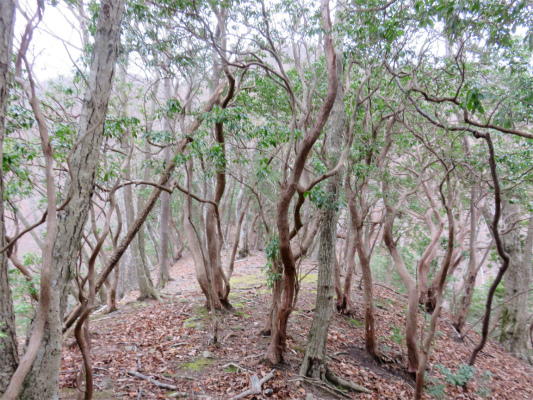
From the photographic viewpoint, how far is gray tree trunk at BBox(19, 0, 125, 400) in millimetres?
2990

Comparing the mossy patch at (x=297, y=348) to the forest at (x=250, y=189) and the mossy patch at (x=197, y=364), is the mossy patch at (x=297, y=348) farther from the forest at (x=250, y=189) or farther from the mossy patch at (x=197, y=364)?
the mossy patch at (x=197, y=364)

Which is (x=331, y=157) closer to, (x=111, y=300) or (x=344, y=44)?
(x=344, y=44)

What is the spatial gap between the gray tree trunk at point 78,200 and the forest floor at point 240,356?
1.41 meters

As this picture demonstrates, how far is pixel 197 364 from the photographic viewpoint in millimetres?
5379

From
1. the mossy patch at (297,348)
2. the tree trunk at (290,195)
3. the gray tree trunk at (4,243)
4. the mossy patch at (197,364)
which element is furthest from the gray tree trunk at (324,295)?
the gray tree trunk at (4,243)

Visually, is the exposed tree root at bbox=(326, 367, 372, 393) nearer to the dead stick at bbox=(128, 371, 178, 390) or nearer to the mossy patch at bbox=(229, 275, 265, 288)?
the dead stick at bbox=(128, 371, 178, 390)

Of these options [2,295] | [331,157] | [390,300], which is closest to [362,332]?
[390,300]

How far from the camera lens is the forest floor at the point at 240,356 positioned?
4.75 metres

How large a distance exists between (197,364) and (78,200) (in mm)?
3701

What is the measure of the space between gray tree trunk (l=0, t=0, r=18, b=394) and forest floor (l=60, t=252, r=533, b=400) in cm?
150

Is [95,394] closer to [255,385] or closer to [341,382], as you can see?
[255,385]

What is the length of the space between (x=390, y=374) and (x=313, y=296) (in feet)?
12.5

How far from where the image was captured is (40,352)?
2973 millimetres

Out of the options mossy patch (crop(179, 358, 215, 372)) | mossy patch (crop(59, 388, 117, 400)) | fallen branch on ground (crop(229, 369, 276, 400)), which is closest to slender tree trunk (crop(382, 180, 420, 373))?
fallen branch on ground (crop(229, 369, 276, 400))
